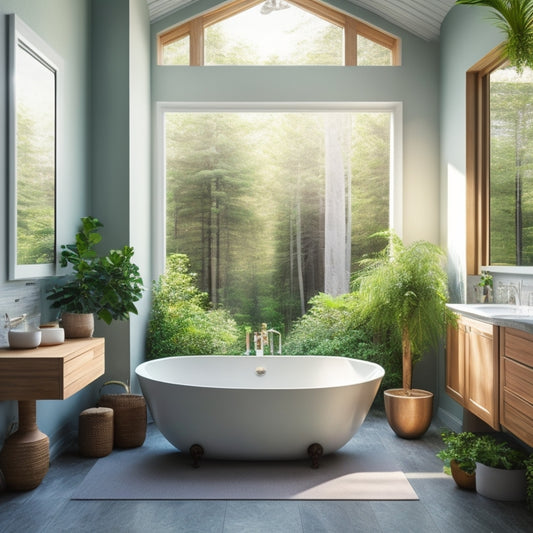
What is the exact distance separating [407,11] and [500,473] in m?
3.58

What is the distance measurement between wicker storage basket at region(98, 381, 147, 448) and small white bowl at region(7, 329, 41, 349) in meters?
1.07

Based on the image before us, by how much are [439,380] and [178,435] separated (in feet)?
7.63

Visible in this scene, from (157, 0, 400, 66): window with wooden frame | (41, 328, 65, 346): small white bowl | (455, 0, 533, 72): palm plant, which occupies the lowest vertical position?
(41, 328, 65, 346): small white bowl

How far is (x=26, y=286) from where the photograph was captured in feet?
11.6

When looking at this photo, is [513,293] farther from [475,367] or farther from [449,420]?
[449,420]

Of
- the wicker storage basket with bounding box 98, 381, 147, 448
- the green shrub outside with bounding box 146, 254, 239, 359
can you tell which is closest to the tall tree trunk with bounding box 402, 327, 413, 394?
the green shrub outside with bounding box 146, 254, 239, 359

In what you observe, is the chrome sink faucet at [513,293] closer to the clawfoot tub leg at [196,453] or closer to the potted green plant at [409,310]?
the potted green plant at [409,310]

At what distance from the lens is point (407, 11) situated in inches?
198

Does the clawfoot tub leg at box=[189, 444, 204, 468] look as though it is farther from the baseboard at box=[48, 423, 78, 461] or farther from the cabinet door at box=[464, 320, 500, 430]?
the cabinet door at box=[464, 320, 500, 430]

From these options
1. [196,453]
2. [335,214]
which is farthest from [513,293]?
[196,453]

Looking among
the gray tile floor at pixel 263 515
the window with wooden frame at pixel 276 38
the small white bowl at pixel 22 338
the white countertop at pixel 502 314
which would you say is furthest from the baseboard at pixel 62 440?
the window with wooden frame at pixel 276 38

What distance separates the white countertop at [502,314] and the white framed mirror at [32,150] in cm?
248

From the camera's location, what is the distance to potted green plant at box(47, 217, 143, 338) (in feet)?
12.7

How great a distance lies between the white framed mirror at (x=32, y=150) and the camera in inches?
129
